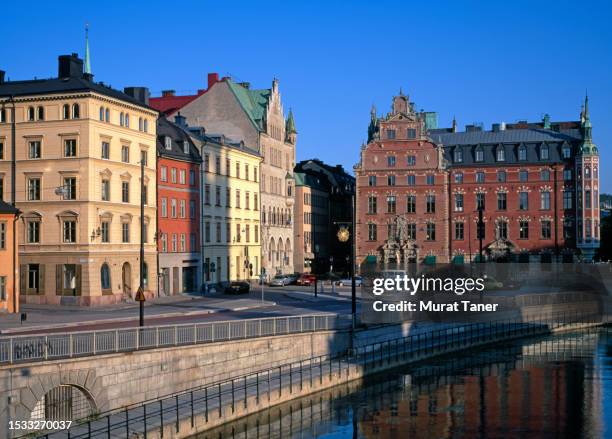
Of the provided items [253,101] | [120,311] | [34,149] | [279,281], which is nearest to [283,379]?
[120,311]

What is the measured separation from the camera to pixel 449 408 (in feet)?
127

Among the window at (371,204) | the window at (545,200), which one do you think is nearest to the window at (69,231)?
the window at (371,204)

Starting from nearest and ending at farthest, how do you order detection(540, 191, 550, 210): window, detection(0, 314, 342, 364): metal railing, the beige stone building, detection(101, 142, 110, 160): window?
detection(0, 314, 342, 364): metal railing
detection(101, 142, 110, 160): window
the beige stone building
detection(540, 191, 550, 210): window

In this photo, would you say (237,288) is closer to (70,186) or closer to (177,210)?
(177,210)

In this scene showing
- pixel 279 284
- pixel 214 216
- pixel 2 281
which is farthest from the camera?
pixel 279 284

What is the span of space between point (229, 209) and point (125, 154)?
22.1m

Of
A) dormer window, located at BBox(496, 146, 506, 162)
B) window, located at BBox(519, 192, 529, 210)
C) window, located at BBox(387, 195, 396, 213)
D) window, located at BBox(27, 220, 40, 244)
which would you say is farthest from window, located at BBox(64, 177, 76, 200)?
window, located at BBox(519, 192, 529, 210)

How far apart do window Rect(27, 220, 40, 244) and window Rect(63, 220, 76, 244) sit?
2.24 m

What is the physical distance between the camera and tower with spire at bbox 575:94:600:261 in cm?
9856

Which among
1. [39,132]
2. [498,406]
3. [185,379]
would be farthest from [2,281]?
[498,406]

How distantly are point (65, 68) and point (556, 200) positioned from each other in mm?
60786

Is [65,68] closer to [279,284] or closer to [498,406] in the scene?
[279,284]

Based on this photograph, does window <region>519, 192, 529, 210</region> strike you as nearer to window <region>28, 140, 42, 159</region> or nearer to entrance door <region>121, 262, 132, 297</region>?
entrance door <region>121, 262, 132, 297</region>

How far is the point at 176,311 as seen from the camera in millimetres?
55719
